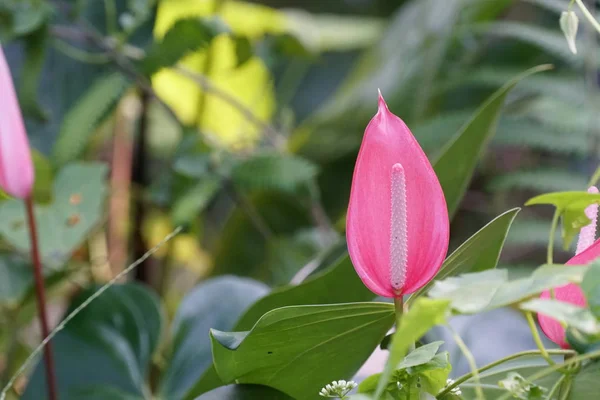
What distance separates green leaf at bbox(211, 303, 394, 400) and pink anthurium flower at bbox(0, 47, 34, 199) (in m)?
0.17

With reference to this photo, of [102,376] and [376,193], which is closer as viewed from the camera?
[376,193]

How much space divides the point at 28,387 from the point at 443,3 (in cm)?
62

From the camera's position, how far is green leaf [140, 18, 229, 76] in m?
0.48

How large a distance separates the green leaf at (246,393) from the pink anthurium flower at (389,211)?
0.07 metres

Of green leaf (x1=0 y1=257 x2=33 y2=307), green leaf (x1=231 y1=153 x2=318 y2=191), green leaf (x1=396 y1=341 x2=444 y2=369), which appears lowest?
green leaf (x1=0 y1=257 x2=33 y2=307)

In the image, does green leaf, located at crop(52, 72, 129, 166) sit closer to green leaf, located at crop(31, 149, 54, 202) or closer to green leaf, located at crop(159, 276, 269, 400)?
green leaf, located at crop(31, 149, 54, 202)

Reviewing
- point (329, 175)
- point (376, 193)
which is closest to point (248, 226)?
point (329, 175)

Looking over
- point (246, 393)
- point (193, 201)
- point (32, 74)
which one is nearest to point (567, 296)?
point (246, 393)

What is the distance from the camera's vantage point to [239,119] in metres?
1.01

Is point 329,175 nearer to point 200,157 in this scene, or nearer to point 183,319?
point 200,157

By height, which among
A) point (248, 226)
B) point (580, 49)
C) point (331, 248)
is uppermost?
point (580, 49)

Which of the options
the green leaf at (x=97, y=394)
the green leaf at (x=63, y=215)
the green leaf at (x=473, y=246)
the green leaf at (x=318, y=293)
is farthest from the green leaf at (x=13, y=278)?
the green leaf at (x=473, y=246)

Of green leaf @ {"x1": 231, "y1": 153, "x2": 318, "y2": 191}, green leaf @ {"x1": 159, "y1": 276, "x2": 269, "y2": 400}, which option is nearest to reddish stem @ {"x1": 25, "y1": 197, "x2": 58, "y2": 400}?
green leaf @ {"x1": 159, "y1": 276, "x2": 269, "y2": 400}

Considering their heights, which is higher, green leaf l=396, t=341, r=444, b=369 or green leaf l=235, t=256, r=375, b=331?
green leaf l=396, t=341, r=444, b=369
